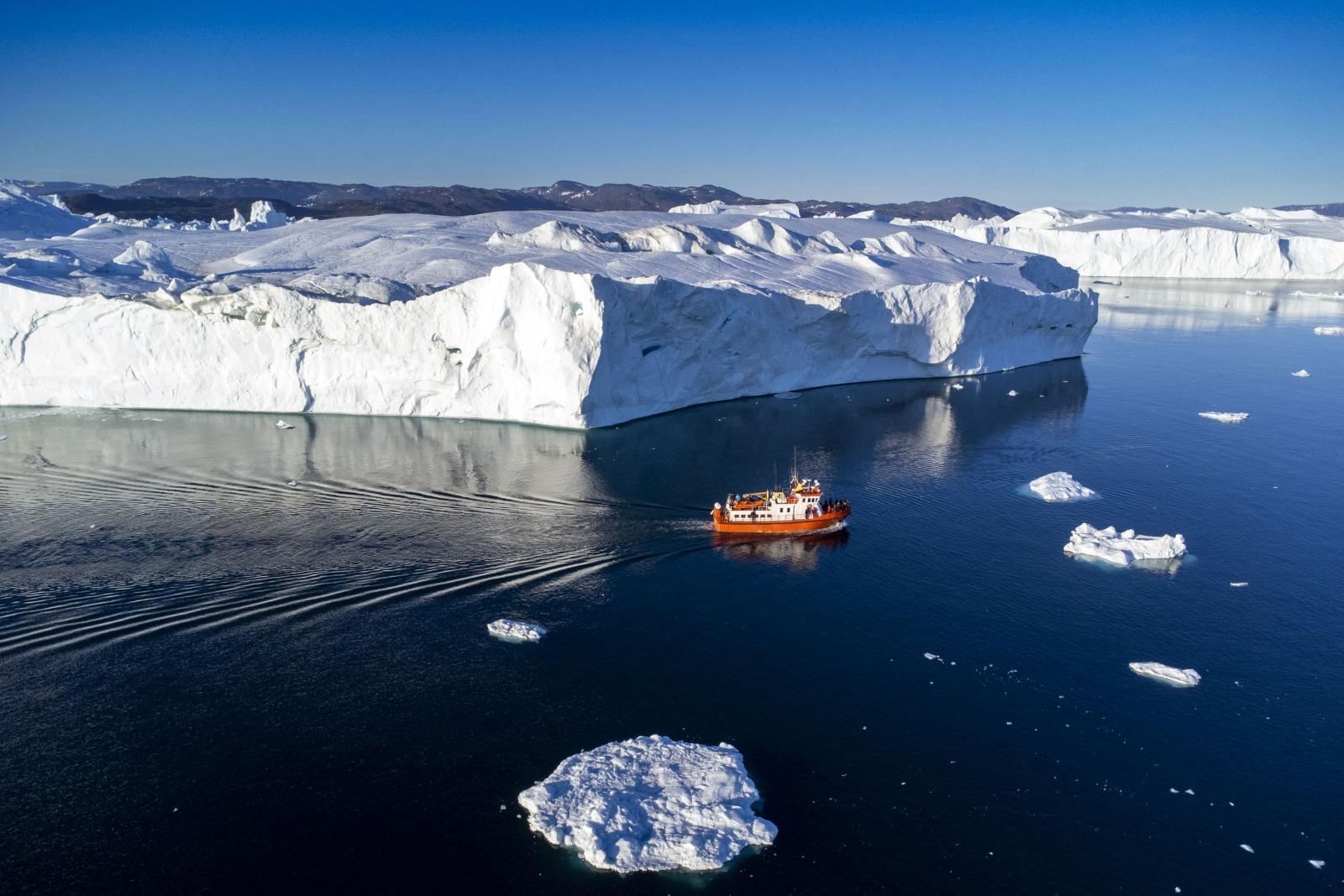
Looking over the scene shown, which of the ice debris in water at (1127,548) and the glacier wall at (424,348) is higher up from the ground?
the glacier wall at (424,348)

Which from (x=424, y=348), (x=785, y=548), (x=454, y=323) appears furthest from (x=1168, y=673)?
(x=424, y=348)

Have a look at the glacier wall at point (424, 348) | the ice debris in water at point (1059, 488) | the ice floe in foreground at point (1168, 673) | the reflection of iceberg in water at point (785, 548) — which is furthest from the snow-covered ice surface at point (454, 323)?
the ice floe in foreground at point (1168, 673)

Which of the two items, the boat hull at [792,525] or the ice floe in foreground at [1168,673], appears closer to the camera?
the ice floe in foreground at [1168,673]

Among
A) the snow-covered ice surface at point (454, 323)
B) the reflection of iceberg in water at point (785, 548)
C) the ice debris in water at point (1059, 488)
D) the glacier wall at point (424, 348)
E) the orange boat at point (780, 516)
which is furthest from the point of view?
the snow-covered ice surface at point (454, 323)

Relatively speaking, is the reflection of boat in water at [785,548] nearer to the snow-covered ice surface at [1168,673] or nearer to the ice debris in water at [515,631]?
the ice debris in water at [515,631]

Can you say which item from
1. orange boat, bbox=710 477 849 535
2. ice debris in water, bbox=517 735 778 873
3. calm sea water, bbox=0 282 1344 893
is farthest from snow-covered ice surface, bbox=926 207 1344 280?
ice debris in water, bbox=517 735 778 873

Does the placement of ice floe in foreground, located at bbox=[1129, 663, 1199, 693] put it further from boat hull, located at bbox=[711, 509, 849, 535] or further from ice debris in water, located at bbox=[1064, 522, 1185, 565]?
boat hull, located at bbox=[711, 509, 849, 535]

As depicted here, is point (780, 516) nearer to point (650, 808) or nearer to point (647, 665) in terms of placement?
point (647, 665)
